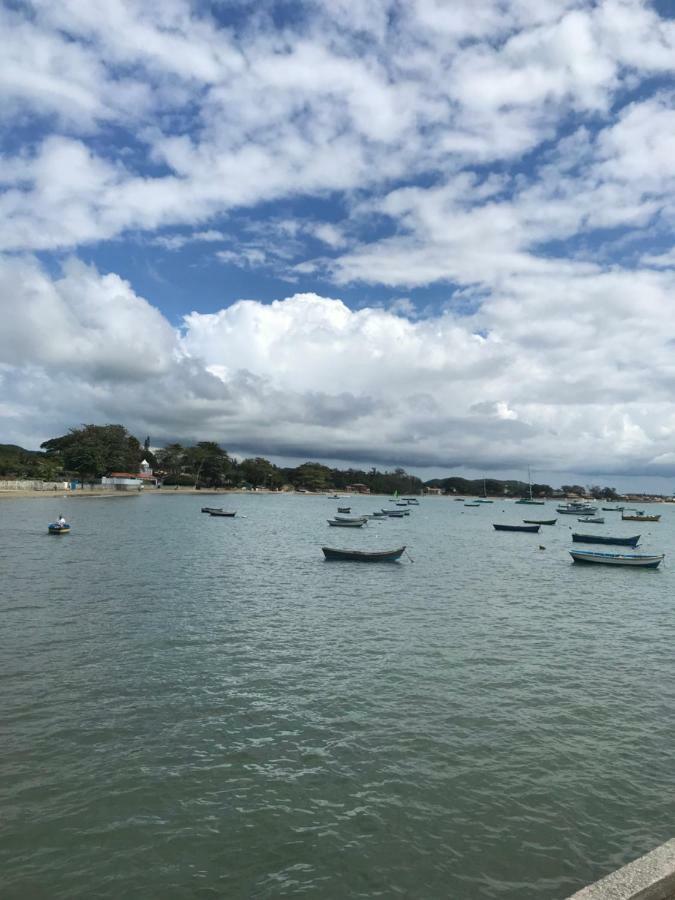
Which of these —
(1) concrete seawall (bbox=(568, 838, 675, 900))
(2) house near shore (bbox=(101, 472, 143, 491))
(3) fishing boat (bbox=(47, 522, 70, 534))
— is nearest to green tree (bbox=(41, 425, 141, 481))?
(2) house near shore (bbox=(101, 472, 143, 491))

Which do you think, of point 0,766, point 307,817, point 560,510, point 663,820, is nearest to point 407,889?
point 307,817

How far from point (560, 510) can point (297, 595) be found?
159512 millimetres

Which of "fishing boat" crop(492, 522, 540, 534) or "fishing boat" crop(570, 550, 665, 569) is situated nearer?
"fishing boat" crop(570, 550, 665, 569)

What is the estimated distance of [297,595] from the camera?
107 feet

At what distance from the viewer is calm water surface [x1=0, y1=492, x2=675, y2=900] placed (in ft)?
30.7

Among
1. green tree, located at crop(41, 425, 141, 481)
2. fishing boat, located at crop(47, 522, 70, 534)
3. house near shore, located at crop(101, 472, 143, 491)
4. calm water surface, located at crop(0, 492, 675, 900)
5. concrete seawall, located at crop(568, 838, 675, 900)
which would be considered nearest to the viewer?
concrete seawall, located at crop(568, 838, 675, 900)

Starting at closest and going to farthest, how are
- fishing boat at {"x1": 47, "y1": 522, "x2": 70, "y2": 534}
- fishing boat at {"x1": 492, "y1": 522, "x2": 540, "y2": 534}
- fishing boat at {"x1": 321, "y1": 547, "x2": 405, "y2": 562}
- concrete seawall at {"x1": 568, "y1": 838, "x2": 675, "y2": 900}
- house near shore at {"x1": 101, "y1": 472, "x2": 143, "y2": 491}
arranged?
concrete seawall at {"x1": 568, "y1": 838, "x2": 675, "y2": 900} → fishing boat at {"x1": 321, "y1": 547, "x2": 405, "y2": 562} → fishing boat at {"x1": 47, "y1": 522, "x2": 70, "y2": 534} → fishing boat at {"x1": 492, "y1": 522, "x2": 540, "y2": 534} → house near shore at {"x1": 101, "y1": 472, "x2": 143, "y2": 491}

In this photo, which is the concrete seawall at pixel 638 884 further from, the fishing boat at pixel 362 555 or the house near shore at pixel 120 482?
the house near shore at pixel 120 482

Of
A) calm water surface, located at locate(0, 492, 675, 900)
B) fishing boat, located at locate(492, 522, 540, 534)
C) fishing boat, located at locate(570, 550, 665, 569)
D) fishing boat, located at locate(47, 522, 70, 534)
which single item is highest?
fishing boat, located at locate(47, 522, 70, 534)

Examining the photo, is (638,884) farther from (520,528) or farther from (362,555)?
(520,528)

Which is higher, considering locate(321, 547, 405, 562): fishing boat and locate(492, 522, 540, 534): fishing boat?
locate(321, 547, 405, 562): fishing boat

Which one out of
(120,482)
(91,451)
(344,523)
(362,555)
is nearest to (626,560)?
(362,555)

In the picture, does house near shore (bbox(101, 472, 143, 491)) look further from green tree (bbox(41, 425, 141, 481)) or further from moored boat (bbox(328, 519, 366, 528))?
moored boat (bbox(328, 519, 366, 528))

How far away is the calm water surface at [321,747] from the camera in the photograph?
9359mm
